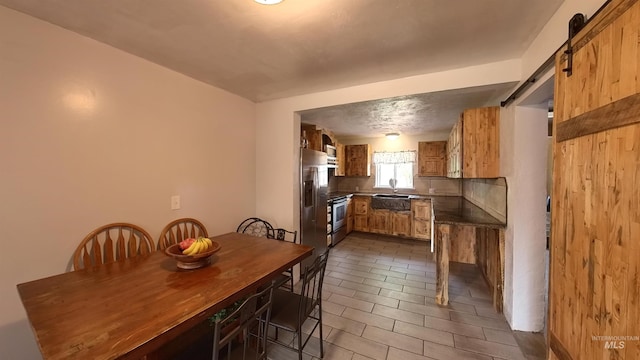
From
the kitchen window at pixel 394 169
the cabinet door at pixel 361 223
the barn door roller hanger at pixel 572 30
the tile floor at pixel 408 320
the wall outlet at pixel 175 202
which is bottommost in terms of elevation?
the tile floor at pixel 408 320

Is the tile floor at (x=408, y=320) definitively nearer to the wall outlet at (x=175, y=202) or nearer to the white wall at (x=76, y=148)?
the wall outlet at (x=175, y=202)

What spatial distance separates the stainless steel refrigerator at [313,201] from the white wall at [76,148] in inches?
48.7

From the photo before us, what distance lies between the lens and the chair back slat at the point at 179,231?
2.04 meters

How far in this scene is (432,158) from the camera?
4988 millimetres

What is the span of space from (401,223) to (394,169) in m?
1.40

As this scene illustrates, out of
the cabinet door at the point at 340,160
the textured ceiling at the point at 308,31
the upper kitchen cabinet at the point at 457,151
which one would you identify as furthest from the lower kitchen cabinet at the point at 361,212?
the textured ceiling at the point at 308,31

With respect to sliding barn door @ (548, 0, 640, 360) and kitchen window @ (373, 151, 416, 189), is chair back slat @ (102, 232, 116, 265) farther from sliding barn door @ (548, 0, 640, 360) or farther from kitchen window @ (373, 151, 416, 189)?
kitchen window @ (373, 151, 416, 189)

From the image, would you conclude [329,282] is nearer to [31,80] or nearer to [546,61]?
[546,61]

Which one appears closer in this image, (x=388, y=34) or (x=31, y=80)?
(x=31, y=80)

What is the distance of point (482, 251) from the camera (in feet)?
10.3

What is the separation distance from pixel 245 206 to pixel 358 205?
3056 mm

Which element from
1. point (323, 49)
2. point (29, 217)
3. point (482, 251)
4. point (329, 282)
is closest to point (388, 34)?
point (323, 49)

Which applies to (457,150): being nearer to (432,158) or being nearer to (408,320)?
(408,320)

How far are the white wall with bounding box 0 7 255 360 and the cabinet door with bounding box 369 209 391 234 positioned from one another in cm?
376
